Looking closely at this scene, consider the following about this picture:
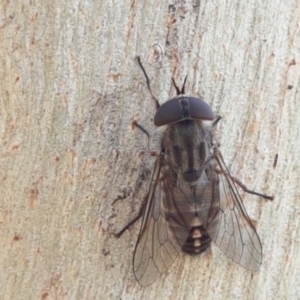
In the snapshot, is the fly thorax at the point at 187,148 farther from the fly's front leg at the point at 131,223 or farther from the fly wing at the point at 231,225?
the fly's front leg at the point at 131,223

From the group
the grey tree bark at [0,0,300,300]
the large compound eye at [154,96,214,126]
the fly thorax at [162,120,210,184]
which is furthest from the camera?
the fly thorax at [162,120,210,184]

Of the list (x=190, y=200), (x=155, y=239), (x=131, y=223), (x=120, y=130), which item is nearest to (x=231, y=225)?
(x=190, y=200)

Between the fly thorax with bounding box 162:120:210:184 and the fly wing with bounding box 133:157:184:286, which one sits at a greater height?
the fly thorax with bounding box 162:120:210:184

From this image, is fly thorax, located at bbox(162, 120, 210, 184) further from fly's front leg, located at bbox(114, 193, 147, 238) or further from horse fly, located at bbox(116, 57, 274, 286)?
fly's front leg, located at bbox(114, 193, 147, 238)

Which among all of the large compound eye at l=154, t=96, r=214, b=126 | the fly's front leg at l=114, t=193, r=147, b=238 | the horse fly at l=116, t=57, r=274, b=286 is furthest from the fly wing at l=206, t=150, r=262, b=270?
the fly's front leg at l=114, t=193, r=147, b=238

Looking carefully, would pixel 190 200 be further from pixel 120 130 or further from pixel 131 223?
pixel 120 130

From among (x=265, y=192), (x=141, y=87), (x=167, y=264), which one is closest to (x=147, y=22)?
(x=141, y=87)

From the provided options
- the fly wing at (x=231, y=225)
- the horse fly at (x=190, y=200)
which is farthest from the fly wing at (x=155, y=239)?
the fly wing at (x=231, y=225)

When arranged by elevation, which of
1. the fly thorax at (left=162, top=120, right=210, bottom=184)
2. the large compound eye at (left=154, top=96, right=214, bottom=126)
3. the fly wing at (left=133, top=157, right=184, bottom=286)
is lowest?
the fly wing at (left=133, top=157, right=184, bottom=286)
